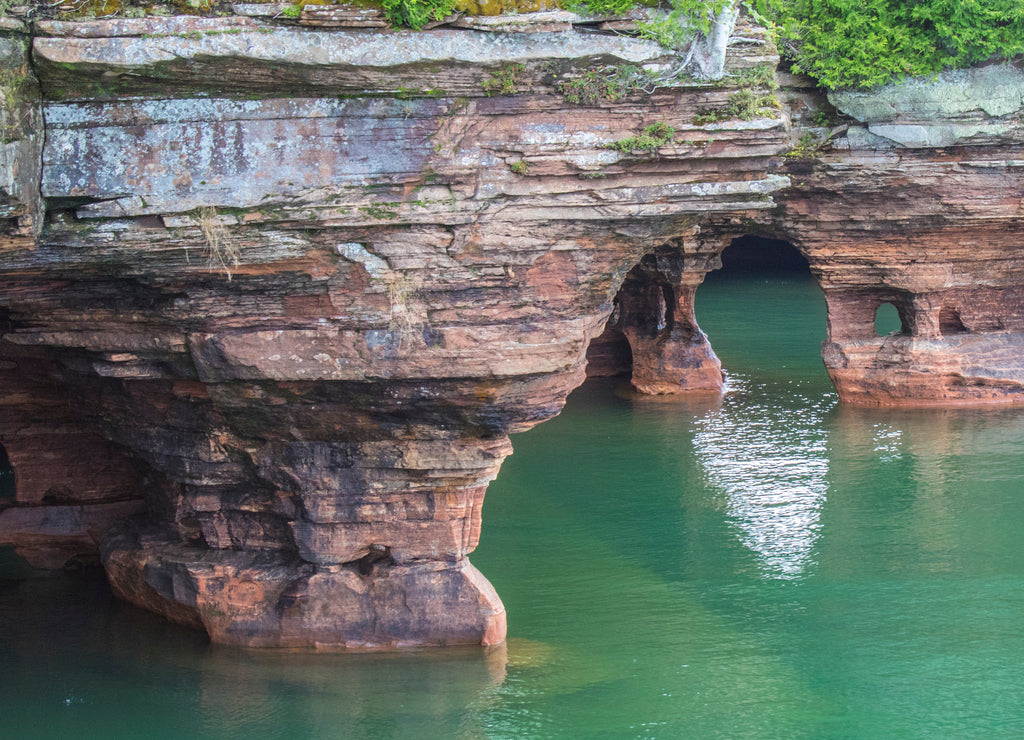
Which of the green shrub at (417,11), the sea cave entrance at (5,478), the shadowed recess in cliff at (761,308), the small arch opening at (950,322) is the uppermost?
the green shrub at (417,11)

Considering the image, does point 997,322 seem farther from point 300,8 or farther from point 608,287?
point 300,8

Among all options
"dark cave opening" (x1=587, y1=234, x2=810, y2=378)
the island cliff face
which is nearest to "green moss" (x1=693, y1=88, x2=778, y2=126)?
the island cliff face

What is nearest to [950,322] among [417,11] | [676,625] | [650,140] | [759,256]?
[676,625]

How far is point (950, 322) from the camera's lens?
15961 millimetres

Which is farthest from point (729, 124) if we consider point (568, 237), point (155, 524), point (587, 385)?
point (587, 385)

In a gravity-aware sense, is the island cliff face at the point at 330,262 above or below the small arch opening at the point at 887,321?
above

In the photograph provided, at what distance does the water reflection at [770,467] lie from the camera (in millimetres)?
11484

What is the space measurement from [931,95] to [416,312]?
8.25 m

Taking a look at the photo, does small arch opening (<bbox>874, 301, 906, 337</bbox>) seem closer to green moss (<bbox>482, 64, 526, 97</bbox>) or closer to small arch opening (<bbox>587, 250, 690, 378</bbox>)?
small arch opening (<bbox>587, 250, 690, 378</bbox>)

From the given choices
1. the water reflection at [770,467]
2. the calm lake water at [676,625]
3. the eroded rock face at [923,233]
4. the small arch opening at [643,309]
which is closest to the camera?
the calm lake water at [676,625]

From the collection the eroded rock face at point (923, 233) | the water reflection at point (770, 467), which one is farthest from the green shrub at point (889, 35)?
the water reflection at point (770, 467)

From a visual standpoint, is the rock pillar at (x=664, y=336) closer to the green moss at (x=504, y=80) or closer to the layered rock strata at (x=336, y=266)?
the layered rock strata at (x=336, y=266)

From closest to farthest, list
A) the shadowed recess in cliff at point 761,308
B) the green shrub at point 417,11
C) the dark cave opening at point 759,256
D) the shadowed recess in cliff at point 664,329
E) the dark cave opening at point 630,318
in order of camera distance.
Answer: the green shrub at point 417,11
the shadowed recess in cliff at point 664,329
the dark cave opening at point 630,318
the shadowed recess in cliff at point 761,308
the dark cave opening at point 759,256

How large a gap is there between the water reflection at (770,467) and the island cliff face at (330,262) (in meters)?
3.83
